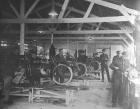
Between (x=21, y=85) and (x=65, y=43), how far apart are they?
12644 millimetres

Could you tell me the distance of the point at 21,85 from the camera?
25.6 feet

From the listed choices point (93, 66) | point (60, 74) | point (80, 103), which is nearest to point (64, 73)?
point (60, 74)

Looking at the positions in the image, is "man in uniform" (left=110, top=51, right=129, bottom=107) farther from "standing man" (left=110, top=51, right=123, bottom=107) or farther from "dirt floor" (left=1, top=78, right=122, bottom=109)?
"dirt floor" (left=1, top=78, right=122, bottom=109)

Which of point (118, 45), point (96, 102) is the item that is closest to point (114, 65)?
point (96, 102)

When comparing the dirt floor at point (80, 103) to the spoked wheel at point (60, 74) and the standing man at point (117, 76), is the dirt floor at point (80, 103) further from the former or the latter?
the spoked wheel at point (60, 74)

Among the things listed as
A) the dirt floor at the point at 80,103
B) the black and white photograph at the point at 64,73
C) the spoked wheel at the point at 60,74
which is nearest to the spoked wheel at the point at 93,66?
the black and white photograph at the point at 64,73

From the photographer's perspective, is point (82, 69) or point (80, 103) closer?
point (80, 103)

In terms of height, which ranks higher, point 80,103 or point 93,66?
point 93,66

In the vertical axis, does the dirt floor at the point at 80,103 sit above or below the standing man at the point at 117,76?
below

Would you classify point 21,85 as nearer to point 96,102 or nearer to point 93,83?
point 96,102

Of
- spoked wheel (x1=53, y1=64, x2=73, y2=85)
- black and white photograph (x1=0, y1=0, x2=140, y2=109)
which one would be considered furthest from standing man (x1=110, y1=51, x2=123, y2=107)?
spoked wheel (x1=53, y1=64, x2=73, y2=85)

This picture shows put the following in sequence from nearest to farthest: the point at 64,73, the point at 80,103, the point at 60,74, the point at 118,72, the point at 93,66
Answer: the point at 118,72 → the point at 80,103 → the point at 60,74 → the point at 64,73 → the point at 93,66

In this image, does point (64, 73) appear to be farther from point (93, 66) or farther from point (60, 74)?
point (93, 66)

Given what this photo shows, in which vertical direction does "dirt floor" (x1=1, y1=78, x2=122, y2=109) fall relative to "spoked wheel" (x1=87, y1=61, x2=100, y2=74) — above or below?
below
